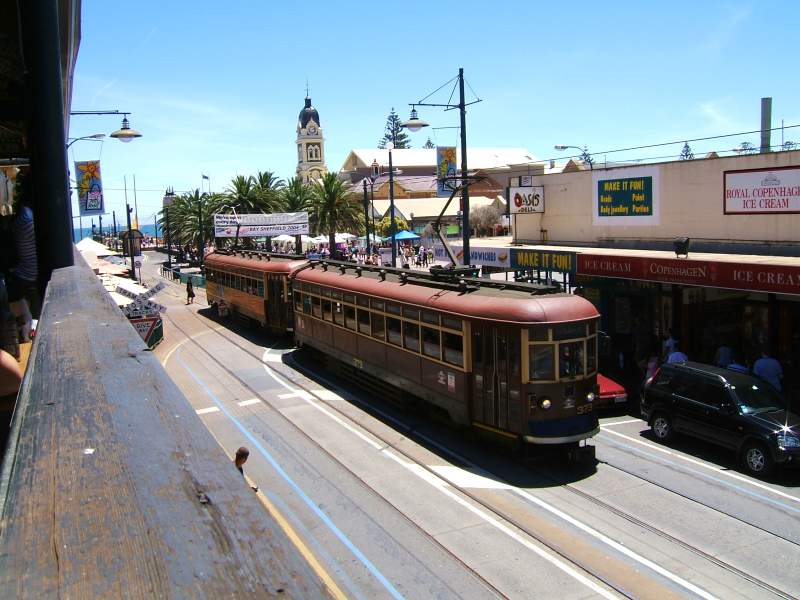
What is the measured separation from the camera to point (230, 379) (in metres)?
20.2

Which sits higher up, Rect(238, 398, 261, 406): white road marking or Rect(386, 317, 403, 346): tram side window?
Rect(386, 317, 403, 346): tram side window

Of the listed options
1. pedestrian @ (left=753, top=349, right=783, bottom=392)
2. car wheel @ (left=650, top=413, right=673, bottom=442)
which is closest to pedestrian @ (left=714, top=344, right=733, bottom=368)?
pedestrian @ (left=753, top=349, right=783, bottom=392)

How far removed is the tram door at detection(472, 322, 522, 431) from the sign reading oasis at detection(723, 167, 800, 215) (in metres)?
8.49

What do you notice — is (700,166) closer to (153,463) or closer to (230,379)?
(230,379)

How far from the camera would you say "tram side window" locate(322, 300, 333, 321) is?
19766 millimetres

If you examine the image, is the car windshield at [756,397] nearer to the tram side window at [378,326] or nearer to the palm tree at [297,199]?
the tram side window at [378,326]

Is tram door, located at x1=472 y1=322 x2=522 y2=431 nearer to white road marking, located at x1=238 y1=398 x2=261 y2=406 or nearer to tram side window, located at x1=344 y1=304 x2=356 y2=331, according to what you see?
tram side window, located at x1=344 y1=304 x2=356 y2=331

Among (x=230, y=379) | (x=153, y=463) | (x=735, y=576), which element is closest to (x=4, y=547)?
(x=153, y=463)

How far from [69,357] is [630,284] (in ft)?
65.0

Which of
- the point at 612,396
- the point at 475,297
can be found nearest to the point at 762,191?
the point at 612,396

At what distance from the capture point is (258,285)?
26656mm

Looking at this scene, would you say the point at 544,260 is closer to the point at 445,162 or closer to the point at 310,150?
the point at 445,162

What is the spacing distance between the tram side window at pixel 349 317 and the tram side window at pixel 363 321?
1.20ft

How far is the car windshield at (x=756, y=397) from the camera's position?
12.4 m
